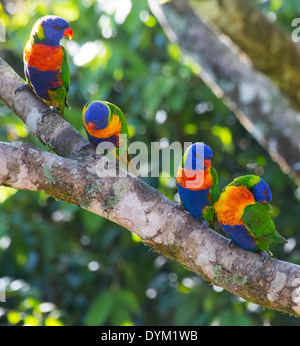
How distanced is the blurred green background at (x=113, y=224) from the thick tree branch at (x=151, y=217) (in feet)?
4.63

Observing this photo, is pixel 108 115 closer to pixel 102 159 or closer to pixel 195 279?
pixel 102 159

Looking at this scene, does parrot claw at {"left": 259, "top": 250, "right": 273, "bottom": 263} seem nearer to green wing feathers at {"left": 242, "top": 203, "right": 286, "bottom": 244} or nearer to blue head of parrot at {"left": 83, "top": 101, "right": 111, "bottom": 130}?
green wing feathers at {"left": 242, "top": 203, "right": 286, "bottom": 244}

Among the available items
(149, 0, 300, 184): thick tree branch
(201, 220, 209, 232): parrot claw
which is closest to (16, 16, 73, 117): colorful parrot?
(201, 220, 209, 232): parrot claw

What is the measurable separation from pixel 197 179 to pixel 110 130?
631mm

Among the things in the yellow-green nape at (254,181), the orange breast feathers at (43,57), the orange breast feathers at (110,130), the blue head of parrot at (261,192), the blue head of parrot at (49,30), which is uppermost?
the blue head of parrot at (49,30)

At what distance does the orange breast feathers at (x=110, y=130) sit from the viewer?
2.64 m

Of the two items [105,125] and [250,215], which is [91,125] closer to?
[105,125]

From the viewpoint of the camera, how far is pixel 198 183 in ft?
7.70

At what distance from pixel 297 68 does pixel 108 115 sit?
1916 mm

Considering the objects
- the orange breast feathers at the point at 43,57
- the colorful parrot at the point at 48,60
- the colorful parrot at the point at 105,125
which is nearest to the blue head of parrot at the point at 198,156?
the colorful parrot at the point at 105,125

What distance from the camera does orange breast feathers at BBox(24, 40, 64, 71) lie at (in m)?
2.73

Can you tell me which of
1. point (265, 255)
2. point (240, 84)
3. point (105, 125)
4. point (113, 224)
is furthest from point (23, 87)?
point (113, 224)

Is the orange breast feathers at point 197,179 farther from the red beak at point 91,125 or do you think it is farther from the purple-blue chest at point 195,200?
the red beak at point 91,125
